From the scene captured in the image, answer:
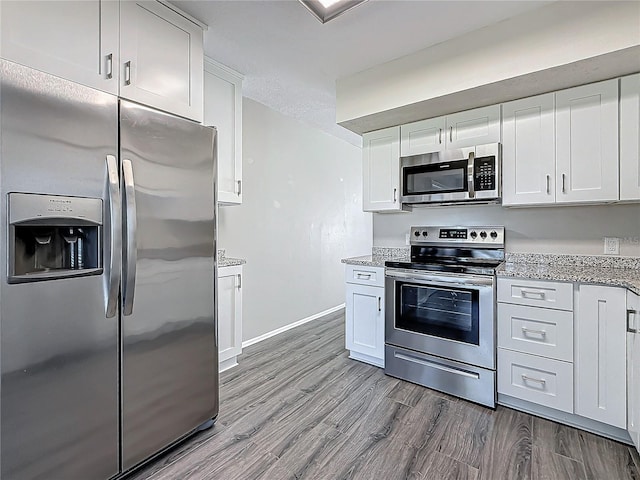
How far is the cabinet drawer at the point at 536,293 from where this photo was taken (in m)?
2.04

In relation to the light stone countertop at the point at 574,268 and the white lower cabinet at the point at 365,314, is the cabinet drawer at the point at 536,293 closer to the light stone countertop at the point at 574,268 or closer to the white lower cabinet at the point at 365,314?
the light stone countertop at the point at 574,268

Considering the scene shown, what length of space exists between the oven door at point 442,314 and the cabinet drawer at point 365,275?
10 cm

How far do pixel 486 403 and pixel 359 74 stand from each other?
9.09 feet

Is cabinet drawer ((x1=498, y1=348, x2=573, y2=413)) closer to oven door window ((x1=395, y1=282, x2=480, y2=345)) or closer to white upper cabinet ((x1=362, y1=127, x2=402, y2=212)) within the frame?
oven door window ((x1=395, y1=282, x2=480, y2=345))

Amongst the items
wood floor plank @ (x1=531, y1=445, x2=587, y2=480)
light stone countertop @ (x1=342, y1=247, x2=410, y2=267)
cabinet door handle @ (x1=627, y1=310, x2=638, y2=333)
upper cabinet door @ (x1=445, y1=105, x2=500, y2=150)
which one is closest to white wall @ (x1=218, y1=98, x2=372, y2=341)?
light stone countertop @ (x1=342, y1=247, x2=410, y2=267)

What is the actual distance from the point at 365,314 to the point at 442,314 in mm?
706

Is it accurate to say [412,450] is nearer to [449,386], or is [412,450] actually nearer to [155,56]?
[449,386]

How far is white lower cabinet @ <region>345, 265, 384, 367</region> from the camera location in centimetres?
289

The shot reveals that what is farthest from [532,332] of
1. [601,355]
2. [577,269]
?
[577,269]

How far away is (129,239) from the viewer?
153 centimetres

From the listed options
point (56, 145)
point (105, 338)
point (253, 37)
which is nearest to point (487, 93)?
point (253, 37)

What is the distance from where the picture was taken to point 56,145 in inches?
52.4

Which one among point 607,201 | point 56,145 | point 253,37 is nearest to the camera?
point 56,145

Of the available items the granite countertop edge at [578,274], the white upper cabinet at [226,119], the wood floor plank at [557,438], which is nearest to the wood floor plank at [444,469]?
the wood floor plank at [557,438]
